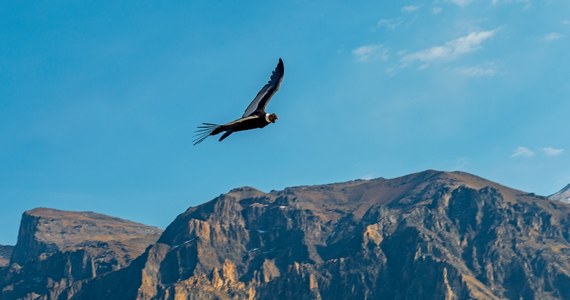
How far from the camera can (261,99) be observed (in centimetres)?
5991

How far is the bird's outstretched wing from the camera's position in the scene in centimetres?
5853

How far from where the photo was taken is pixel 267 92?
199 ft

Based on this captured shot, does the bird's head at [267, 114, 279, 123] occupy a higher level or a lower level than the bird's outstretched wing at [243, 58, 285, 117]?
lower

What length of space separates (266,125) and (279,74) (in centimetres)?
707

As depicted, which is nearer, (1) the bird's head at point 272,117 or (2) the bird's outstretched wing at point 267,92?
(1) the bird's head at point 272,117

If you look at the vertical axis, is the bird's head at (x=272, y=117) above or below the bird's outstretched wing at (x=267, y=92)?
below

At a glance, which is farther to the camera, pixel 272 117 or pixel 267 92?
pixel 267 92

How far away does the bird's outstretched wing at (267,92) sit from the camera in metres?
58.5

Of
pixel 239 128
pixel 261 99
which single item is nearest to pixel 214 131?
pixel 239 128

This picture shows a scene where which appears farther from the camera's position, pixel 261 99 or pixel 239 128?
pixel 261 99

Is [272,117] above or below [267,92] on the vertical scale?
below

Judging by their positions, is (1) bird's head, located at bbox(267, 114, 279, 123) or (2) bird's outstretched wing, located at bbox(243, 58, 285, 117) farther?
(2) bird's outstretched wing, located at bbox(243, 58, 285, 117)

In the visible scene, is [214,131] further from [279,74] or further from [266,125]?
[279,74]

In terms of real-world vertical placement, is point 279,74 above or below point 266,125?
above
